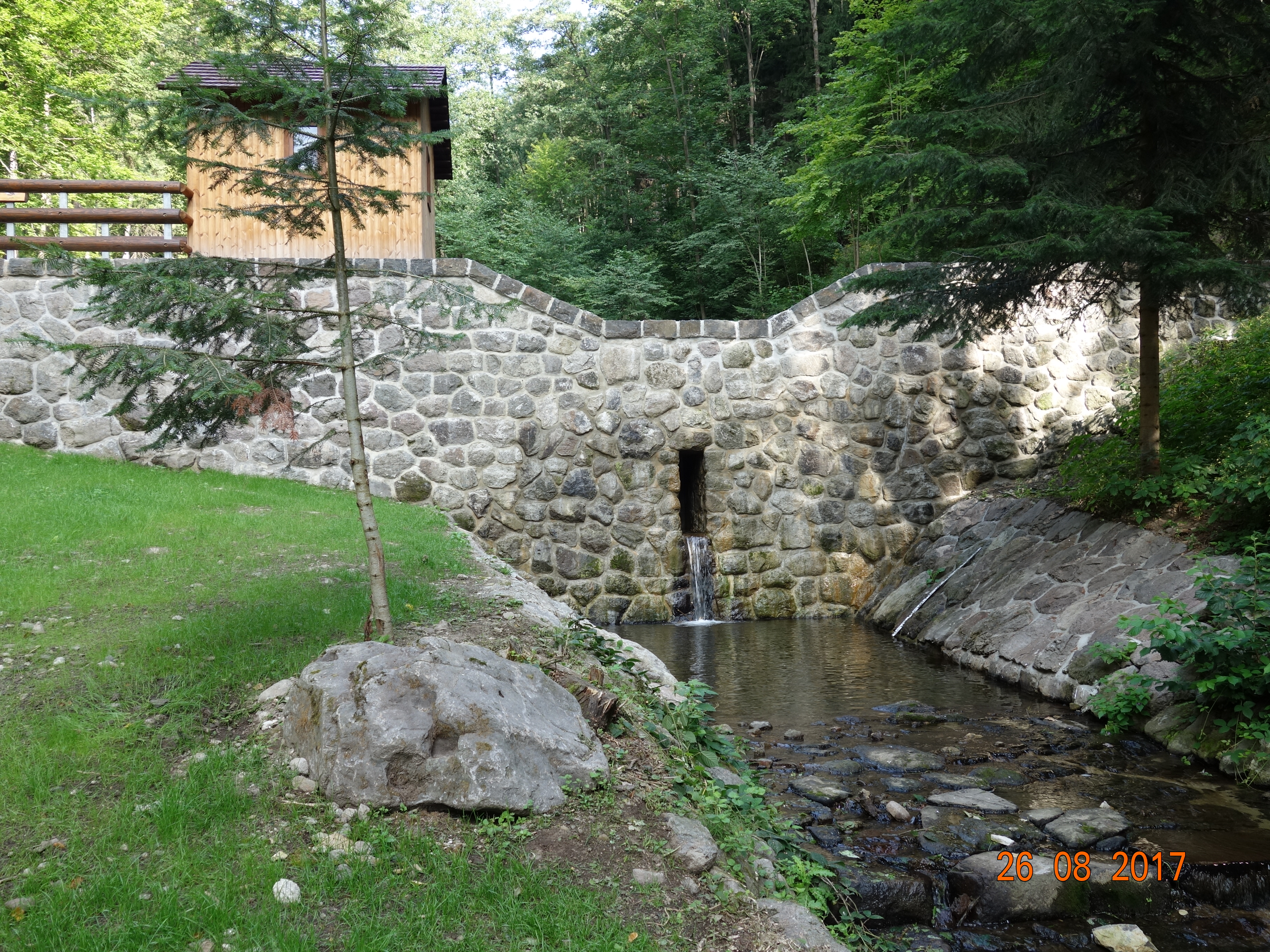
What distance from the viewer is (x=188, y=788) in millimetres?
3043

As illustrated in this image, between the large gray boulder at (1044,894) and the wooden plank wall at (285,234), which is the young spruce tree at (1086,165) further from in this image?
the wooden plank wall at (285,234)

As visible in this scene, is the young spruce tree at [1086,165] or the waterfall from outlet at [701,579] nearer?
the young spruce tree at [1086,165]

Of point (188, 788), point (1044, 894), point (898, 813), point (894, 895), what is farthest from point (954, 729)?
point (188, 788)

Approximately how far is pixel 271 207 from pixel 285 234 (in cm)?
734

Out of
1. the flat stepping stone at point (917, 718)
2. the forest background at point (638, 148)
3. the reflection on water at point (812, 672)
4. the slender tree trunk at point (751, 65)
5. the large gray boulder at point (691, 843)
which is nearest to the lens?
the large gray boulder at point (691, 843)

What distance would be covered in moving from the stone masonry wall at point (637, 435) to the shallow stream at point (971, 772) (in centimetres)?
219

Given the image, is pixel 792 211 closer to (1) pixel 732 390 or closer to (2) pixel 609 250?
(2) pixel 609 250

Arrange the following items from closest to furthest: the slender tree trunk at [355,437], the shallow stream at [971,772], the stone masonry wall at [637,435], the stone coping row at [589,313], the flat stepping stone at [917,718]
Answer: the shallow stream at [971,772] < the slender tree trunk at [355,437] < the flat stepping stone at [917,718] < the stone coping row at [589,313] < the stone masonry wall at [637,435]

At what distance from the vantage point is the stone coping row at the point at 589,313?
947 centimetres

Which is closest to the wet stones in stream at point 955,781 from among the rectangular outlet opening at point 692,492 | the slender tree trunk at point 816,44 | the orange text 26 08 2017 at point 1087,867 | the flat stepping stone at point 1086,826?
the flat stepping stone at point 1086,826

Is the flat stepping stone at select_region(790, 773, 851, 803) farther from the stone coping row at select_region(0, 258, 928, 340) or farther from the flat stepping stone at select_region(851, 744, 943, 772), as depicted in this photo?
the stone coping row at select_region(0, 258, 928, 340)

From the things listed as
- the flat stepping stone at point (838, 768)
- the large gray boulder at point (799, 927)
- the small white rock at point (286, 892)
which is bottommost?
the flat stepping stone at point (838, 768)

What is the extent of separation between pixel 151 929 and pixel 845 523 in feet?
28.7

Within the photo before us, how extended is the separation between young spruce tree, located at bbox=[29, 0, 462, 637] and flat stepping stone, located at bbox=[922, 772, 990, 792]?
2.97 meters
